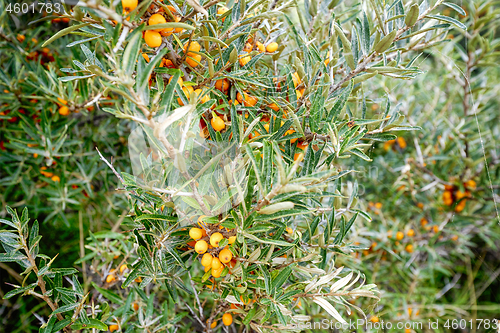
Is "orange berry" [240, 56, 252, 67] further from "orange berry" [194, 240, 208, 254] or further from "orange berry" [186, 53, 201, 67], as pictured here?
"orange berry" [194, 240, 208, 254]

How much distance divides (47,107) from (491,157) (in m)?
2.51

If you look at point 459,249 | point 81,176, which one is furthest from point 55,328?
point 459,249

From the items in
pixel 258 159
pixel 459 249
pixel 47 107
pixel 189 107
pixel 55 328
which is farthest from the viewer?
pixel 459 249

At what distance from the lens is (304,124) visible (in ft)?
2.65

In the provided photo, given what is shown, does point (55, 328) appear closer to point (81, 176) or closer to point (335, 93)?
point (81, 176)

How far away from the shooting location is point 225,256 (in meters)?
0.71

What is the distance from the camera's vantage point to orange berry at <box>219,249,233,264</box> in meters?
0.71

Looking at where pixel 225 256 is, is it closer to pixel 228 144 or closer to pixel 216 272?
pixel 216 272

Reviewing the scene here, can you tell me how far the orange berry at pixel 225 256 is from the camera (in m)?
0.71

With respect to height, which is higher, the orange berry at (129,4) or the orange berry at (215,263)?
the orange berry at (129,4)

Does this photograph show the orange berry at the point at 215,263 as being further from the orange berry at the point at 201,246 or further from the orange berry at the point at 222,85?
the orange berry at the point at 222,85

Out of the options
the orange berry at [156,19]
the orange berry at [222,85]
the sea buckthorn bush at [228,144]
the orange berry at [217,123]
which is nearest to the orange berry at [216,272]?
the sea buckthorn bush at [228,144]

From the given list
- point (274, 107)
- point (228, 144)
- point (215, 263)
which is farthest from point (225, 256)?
point (274, 107)

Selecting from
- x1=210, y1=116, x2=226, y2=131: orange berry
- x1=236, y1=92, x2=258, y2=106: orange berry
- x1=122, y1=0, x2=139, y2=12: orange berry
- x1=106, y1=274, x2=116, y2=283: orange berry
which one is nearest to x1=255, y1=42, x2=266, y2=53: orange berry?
x1=236, y1=92, x2=258, y2=106: orange berry
